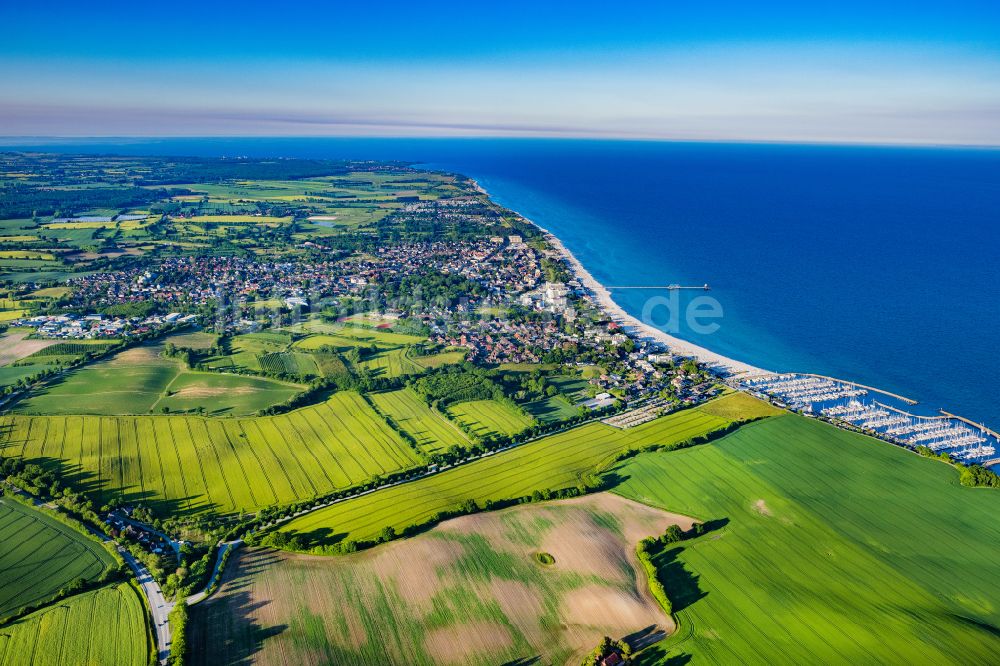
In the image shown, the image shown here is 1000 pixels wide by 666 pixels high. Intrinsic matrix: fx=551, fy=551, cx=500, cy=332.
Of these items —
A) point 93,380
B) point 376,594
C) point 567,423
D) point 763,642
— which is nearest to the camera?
point 763,642

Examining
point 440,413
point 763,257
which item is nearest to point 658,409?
point 440,413

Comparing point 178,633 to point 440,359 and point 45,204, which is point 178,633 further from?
point 45,204

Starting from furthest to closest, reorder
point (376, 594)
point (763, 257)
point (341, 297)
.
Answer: point (763, 257)
point (341, 297)
point (376, 594)

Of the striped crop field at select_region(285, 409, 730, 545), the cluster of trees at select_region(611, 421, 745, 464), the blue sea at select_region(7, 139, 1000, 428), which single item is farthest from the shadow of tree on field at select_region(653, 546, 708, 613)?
the blue sea at select_region(7, 139, 1000, 428)

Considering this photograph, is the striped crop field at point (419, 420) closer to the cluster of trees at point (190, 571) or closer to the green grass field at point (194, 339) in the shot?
the cluster of trees at point (190, 571)

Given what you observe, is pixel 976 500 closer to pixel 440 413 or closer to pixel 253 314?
pixel 440 413

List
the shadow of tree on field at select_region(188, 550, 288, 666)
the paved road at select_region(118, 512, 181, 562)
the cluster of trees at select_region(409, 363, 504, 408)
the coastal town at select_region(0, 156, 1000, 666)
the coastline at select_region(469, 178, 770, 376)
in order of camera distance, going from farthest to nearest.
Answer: the coastline at select_region(469, 178, 770, 376), the cluster of trees at select_region(409, 363, 504, 408), the paved road at select_region(118, 512, 181, 562), the coastal town at select_region(0, 156, 1000, 666), the shadow of tree on field at select_region(188, 550, 288, 666)

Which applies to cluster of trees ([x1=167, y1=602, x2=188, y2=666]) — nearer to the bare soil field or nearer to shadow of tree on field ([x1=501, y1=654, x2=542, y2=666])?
the bare soil field
